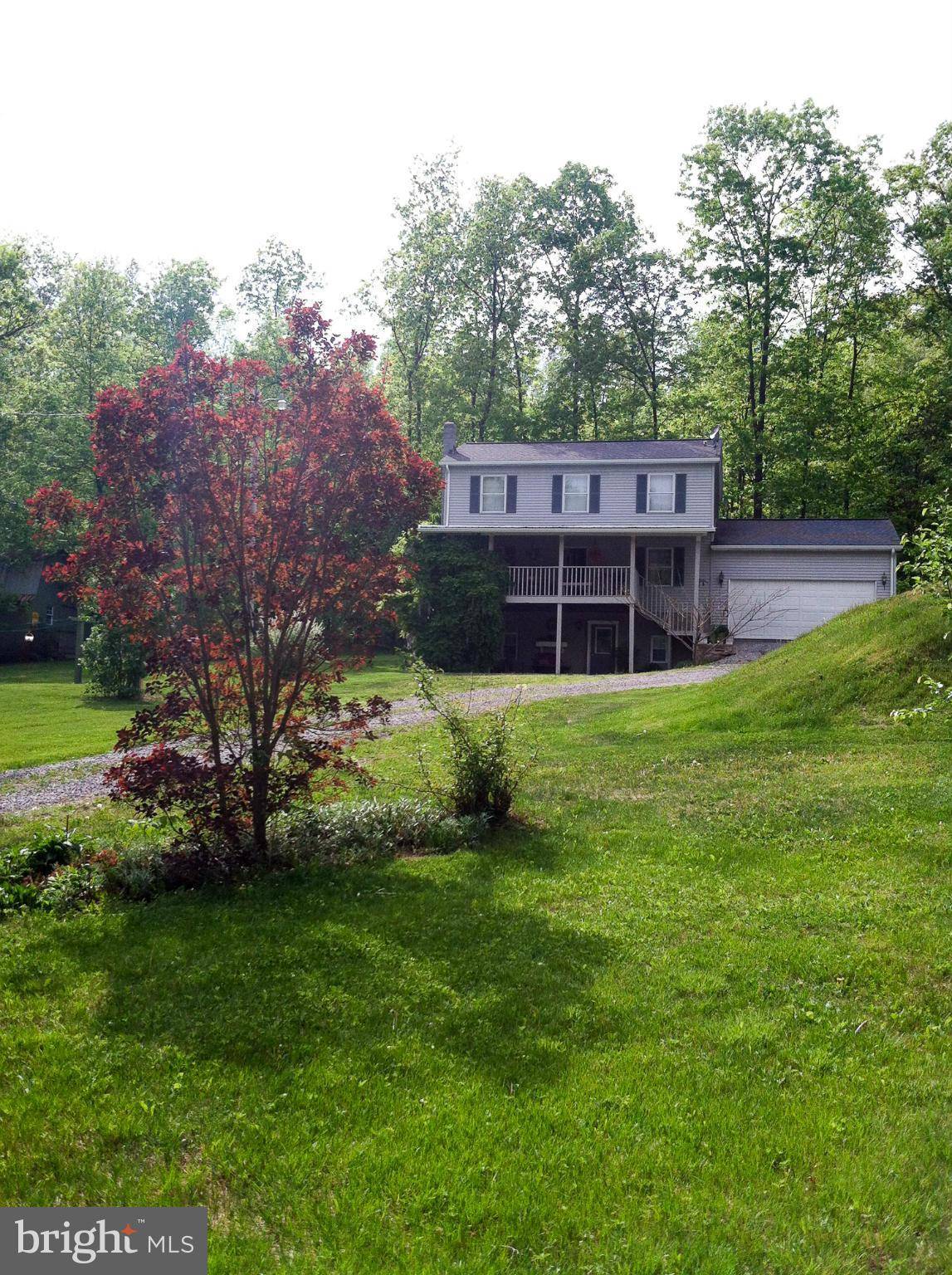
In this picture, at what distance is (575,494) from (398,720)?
16.1 metres

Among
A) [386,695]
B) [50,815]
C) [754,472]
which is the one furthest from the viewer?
[754,472]

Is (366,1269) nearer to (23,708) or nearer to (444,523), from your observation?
(23,708)

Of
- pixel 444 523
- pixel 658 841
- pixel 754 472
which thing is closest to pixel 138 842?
pixel 658 841

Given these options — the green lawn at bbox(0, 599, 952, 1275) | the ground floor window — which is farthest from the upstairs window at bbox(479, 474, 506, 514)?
the green lawn at bbox(0, 599, 952, 1275)

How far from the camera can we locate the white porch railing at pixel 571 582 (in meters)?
29.9

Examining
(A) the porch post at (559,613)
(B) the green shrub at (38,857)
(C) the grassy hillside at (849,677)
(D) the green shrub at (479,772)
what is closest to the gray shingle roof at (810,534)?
(A) the porch post at (559,613)

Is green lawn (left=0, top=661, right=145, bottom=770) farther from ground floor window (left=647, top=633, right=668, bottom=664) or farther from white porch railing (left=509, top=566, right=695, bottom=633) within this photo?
ground floor window (left=647, top=633, right=668, bottom=664)

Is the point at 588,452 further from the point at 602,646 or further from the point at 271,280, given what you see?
the point at 271,280

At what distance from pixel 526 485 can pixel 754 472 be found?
33.1 feet

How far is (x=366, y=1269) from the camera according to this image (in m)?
3.24

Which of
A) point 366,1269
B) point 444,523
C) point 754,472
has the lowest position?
point 366,1269

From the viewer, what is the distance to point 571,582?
3025cm

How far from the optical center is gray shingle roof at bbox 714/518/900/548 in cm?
2916

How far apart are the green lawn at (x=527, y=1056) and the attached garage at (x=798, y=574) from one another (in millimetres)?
21527
